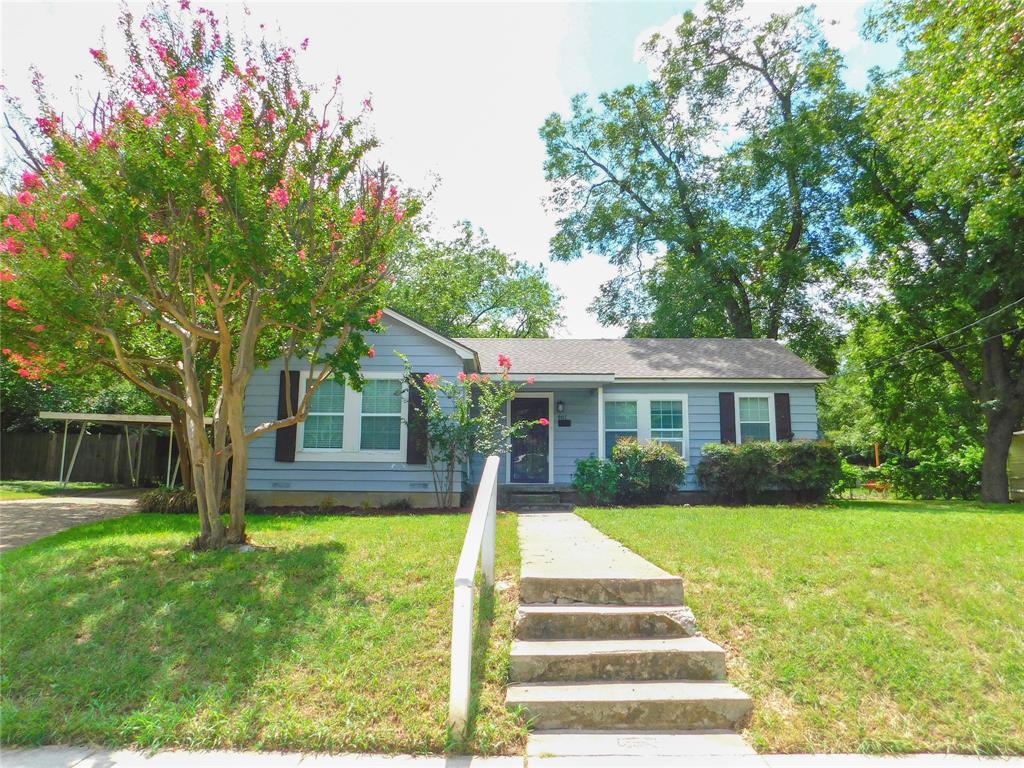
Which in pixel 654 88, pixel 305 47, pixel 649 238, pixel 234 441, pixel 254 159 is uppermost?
pixel 654 88

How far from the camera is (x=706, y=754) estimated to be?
312 cm

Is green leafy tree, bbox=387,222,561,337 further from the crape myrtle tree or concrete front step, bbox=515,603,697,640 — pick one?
concrete front step, bbox=515,603,697,640

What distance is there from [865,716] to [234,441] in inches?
227

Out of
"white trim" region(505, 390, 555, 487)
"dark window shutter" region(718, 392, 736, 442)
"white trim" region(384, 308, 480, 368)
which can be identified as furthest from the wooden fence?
"dark window shutter" region(718, 392, 736, 442)

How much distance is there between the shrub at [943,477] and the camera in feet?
54.0

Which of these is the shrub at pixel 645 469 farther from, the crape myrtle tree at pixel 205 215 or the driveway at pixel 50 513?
the driveway at pixel 50 513

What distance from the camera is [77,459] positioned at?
1864 centimetres

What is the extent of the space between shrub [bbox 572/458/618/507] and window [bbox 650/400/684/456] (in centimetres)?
184

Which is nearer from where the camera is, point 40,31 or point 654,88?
point 40,31

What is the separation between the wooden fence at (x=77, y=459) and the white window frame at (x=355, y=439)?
404 inches

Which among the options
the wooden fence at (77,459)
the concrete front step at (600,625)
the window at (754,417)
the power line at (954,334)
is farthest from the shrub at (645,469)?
the wooden fence at (77,459)

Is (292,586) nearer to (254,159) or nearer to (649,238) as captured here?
(254,159)

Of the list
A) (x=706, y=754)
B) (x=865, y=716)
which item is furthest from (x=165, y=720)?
(x=865, y=716)

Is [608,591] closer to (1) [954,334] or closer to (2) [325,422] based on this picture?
(2) [325,422]
